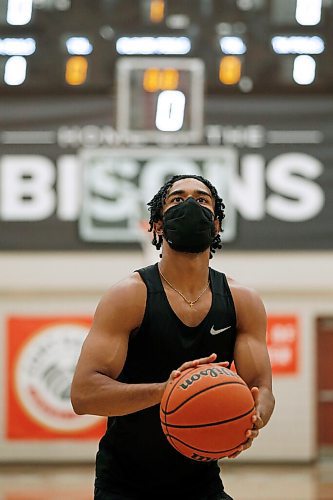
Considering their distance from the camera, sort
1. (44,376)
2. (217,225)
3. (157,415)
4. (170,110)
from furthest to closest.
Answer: (44,376) < (170,110) < (217,225) < (157,415)

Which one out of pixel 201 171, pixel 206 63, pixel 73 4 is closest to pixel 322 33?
pixel 206 63

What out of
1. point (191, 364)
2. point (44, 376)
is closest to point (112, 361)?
point (191, 364)

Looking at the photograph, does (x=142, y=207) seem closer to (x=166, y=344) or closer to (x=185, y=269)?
(x=185, y=269)

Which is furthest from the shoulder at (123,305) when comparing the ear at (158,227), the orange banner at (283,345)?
the orange banner at (283,345)

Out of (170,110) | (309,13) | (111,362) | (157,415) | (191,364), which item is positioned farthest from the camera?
(170,110)

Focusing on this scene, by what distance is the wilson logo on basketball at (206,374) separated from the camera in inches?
118

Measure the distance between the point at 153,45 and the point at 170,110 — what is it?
2.33ft

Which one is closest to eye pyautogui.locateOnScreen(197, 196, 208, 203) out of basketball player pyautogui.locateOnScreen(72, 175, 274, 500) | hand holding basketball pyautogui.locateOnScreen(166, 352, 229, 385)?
basketball player pyautogui.locateOnScreen(72, 175, 274, 500)

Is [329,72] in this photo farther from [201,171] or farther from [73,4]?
[73,4]

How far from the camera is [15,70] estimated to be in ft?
31.8

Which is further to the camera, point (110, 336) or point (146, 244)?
point (146, 244)

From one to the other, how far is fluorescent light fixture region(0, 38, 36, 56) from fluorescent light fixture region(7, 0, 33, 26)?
7.0 inches

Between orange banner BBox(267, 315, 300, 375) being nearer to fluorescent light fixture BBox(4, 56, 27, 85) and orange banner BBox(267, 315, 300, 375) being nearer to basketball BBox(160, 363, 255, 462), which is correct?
fluorescent light fixture BBox(4, 56, 27, 85)

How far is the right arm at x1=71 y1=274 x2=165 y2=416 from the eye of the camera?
3055 millimetres
